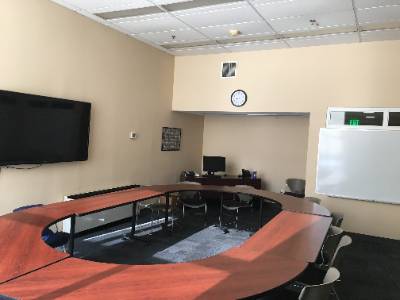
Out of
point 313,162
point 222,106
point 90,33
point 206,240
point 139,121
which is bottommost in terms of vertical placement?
point 206,240

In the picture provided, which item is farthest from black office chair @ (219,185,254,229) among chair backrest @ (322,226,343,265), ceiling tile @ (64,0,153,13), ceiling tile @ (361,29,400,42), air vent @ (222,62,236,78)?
ceiling tile @ (64,0,153,13)

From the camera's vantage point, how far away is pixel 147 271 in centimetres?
214

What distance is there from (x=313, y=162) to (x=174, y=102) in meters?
3.06

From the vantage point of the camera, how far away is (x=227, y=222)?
6129 mm

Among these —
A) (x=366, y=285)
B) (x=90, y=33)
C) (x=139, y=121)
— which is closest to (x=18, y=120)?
(x=90, y=33)

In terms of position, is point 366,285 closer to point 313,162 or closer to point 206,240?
point 206,240

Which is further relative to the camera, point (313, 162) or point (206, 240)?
point (313, 162)

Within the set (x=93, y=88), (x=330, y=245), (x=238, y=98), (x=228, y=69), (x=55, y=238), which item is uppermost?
(x=228, y=69)

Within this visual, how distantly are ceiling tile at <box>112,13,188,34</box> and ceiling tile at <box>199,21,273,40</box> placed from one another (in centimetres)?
43

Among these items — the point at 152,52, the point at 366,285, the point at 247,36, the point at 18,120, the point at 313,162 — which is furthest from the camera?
the point at 152,52

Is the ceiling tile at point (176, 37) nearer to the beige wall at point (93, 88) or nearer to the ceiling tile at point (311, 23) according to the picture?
the beige wall at point (93, 88)

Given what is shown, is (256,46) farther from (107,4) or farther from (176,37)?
(107,4)

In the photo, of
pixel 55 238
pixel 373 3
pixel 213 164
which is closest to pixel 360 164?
pixel 373 3

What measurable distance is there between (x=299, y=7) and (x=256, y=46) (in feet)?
6.05
